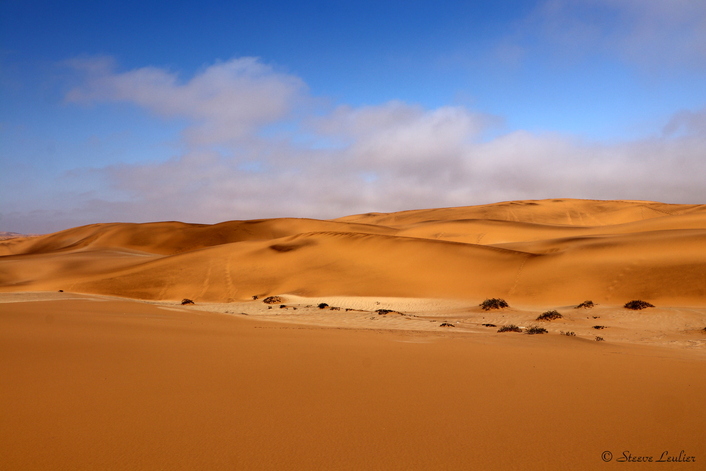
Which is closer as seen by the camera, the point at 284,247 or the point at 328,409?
the point at 328,409

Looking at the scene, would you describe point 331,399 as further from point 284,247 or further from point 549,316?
point 284,247

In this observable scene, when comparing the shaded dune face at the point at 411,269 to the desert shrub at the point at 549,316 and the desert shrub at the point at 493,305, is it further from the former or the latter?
the desert shrub at the point at 549,316

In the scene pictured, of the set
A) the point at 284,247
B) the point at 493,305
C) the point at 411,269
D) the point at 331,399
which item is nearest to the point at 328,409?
the point at 331,399

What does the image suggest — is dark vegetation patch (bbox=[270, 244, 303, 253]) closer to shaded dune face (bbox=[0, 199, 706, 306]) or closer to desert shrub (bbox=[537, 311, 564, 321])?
shaded dune face (bbox=[0, 199, 706, 306])

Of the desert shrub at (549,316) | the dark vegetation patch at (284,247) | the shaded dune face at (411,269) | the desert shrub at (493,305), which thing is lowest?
the desert shrub at (549,316)

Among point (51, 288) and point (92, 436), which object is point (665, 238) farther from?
point (51, 288)

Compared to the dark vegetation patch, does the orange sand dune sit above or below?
below

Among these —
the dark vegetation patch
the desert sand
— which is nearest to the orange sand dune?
the desert sand

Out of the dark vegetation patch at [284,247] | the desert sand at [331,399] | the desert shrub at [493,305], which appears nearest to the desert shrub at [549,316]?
the desert sand at [331,399]

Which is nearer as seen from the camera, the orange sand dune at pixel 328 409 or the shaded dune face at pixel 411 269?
the orange sand dune at pixel 328 409

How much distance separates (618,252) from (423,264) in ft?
32.3

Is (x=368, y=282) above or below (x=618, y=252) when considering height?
below

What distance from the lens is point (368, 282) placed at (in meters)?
27.2

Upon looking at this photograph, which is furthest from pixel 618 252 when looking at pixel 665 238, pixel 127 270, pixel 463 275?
pixel 127 270
